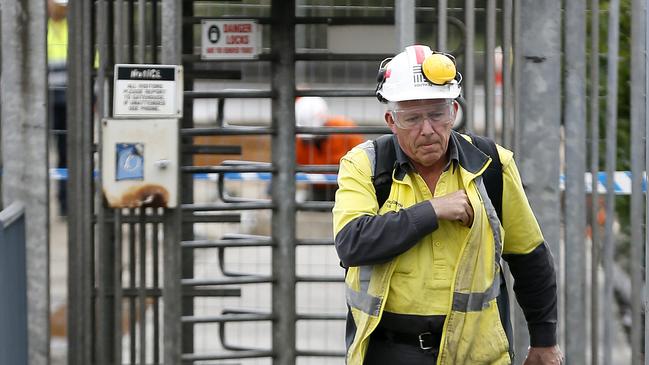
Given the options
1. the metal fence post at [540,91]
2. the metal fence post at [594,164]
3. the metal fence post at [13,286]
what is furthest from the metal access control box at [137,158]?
the metal fence post at [594,164]

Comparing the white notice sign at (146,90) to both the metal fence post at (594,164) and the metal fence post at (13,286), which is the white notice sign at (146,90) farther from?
the metal fence post at (594,164)

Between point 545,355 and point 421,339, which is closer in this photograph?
point 421,339

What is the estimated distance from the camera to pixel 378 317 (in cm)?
331

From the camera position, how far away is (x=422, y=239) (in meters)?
3.31

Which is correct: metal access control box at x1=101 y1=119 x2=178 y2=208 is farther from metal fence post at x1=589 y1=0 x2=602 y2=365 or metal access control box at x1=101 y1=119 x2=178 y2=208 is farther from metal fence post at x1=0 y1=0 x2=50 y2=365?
metal fence post at x1=589 y1=0 x2=602 y2=365

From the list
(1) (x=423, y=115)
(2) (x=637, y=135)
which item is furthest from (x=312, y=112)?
(1) (x=423, y=115)

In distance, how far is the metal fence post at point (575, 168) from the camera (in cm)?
518

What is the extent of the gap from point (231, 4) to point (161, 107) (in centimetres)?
217

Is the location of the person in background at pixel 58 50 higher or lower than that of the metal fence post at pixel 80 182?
higher

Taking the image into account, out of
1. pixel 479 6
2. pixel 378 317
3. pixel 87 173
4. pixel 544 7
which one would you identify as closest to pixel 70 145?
pixel 87 173

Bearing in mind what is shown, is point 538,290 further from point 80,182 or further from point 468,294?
point 80,182

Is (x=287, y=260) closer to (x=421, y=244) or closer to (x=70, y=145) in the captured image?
(x=70, y=145)

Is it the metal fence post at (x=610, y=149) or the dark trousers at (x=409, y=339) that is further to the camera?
the metal fence post at (x=610, y=149)

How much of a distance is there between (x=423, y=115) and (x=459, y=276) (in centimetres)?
47
